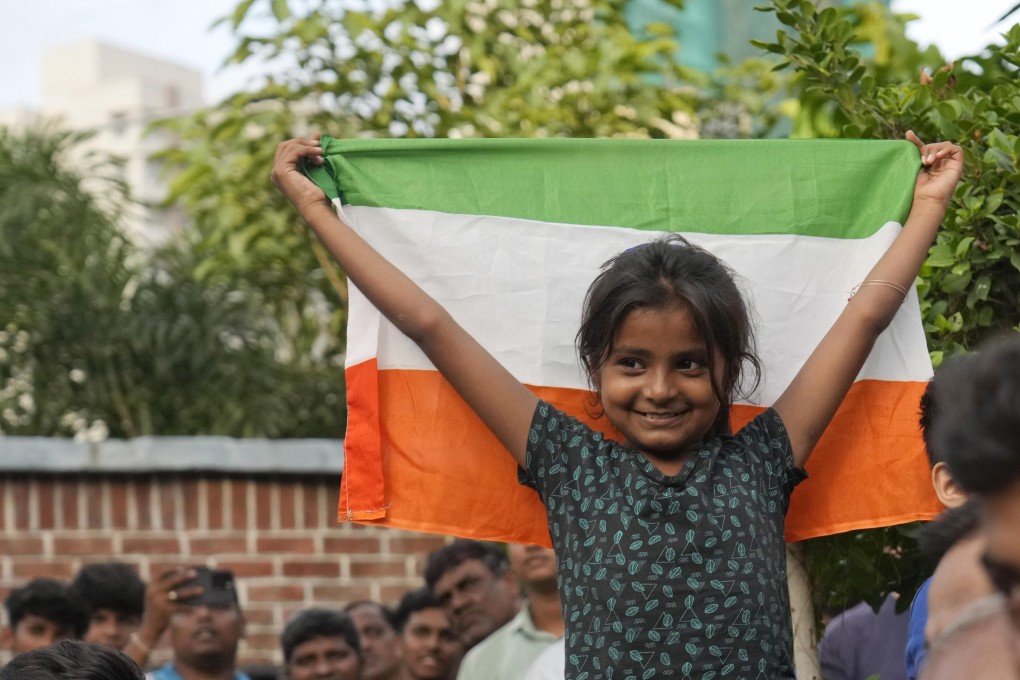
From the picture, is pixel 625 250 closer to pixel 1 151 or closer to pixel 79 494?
pixel 79 494

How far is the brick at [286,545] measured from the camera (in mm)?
6422

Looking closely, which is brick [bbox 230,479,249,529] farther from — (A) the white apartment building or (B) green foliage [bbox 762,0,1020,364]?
(A) the white apartment building

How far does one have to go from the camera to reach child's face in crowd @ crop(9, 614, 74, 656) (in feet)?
17.2

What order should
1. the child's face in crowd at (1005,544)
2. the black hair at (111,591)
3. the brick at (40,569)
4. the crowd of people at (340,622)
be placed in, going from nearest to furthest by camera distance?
the child's face in crowd at (1005,544) < the crowd of people at (340,622) < the black hair at (111,591) < the brick at (40,569)

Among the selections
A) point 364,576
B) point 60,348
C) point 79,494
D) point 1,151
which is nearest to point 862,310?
point 364,576

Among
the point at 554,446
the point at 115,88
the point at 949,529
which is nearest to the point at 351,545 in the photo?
the point at 554,446

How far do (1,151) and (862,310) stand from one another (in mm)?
6362

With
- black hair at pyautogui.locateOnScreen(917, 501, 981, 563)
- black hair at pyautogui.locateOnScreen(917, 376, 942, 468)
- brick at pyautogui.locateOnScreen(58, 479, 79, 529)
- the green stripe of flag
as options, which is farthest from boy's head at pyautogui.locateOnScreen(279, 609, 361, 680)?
black hair at pyautogui.locateOnScreen(917, 501, 981, 563)

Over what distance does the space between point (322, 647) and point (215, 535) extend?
128 cm

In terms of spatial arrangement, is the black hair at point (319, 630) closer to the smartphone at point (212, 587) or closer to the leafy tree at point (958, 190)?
the smartphone at point (212, 587)

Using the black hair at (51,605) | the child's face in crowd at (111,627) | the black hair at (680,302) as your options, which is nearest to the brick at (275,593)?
the child's face in crowd at (111,627)

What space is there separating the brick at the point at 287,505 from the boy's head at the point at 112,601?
104cm

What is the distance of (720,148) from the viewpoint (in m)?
3.41

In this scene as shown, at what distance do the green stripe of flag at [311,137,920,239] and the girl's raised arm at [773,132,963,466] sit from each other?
0.11m
